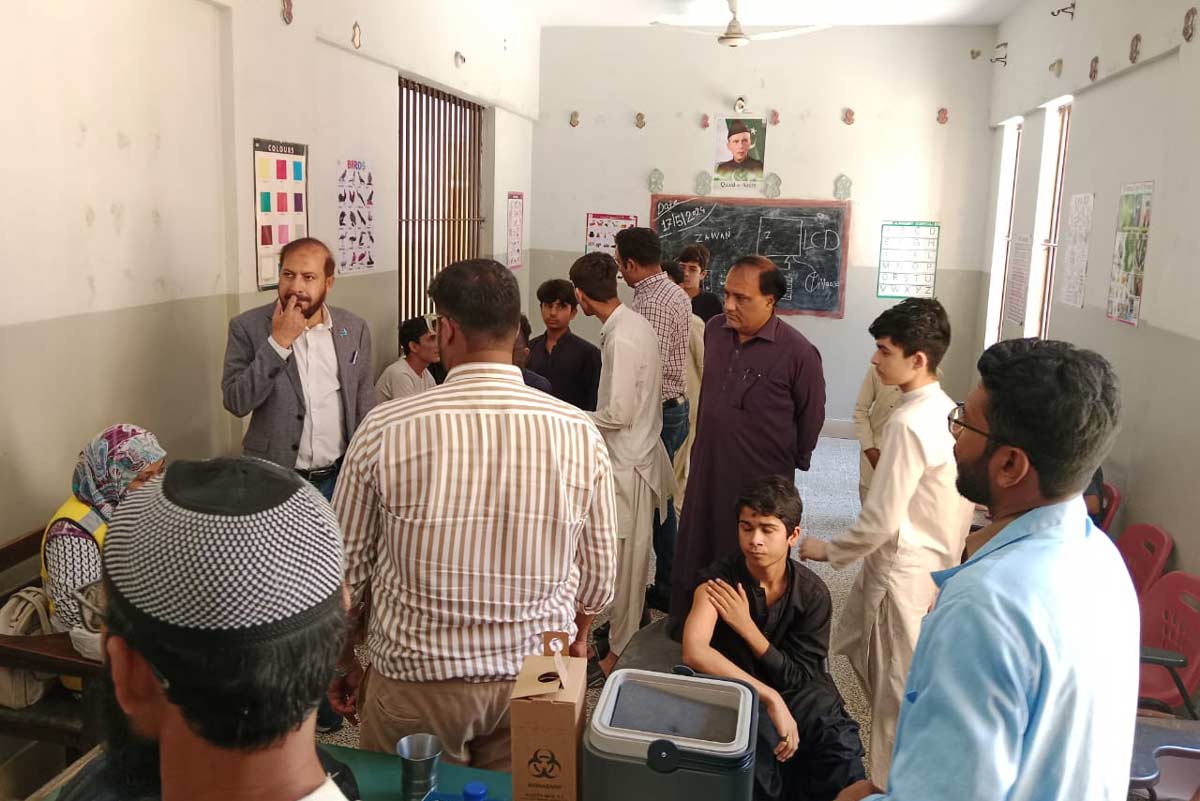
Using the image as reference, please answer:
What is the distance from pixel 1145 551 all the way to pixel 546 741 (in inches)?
115

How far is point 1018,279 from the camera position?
6262 mm

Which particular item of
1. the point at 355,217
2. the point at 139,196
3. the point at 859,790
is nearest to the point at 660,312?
the point at 355,217

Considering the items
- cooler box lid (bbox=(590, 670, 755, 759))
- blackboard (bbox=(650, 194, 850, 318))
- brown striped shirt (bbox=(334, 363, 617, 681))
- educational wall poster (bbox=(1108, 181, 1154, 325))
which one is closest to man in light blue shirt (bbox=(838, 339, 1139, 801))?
cooler box lid (bbox=(590, 670, 755, 759))

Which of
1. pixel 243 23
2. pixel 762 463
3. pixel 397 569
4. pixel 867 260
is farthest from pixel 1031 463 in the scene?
pixel 867 260

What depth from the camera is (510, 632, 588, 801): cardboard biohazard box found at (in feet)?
5.13

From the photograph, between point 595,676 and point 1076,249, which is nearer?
point 595,676

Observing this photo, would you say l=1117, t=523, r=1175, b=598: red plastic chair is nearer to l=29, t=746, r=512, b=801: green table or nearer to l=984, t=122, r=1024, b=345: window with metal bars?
l=29, t=746, r=512, b=801: green table

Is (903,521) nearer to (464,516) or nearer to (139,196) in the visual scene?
(464,516)

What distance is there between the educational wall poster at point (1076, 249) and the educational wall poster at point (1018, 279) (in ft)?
3.00

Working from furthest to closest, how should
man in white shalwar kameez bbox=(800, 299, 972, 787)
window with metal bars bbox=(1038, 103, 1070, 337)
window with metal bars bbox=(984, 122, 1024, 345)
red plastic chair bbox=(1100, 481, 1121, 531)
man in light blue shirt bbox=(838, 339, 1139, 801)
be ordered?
1. window with metal bars bbox=(984, 122, 1024, 345)
2. window with metal bars bbox=(1038, 103, 1070, 337)
3. red plastic chair bbox=(1100, 481, 1121, 531)
4. man in white shalwar kameez bbox=(800, 299, 972, 787)
5. man in light blue shirt bbox=(838, 339, 1139, 801)

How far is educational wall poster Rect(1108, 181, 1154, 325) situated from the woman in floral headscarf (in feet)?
12.5

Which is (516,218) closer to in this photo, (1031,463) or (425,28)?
(425,28)

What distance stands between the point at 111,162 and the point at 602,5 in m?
4.79

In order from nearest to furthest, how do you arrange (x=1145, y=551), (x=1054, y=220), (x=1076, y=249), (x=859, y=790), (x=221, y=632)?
1. (x=221, y=632)
2. (x=859, y=790)
3. (x=1145, y=551)
4. (x=1076, y=249)
5. (x=1054, y=220)
